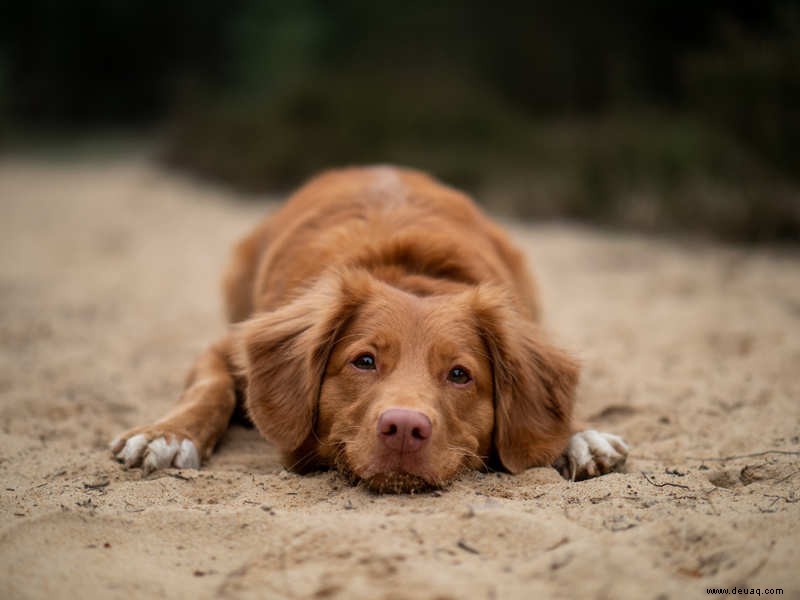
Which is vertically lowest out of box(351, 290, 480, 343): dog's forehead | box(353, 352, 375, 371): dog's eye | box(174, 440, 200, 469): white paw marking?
box(174, 440, 200, 469): white paw marking

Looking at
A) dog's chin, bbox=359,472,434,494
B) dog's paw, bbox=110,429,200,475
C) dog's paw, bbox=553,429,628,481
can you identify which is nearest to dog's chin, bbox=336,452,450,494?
dog's chin, bbox=359,472,434,494

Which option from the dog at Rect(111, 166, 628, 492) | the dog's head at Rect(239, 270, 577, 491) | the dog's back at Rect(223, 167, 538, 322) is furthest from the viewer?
the dog's back at Rect(223, 167, 538, 322)

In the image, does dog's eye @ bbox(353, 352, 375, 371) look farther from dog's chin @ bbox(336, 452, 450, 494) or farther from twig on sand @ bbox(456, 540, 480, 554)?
twig on sand @ bbox(456, 540, 480, 554)

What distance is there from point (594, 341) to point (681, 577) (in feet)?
11.2

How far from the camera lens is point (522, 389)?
140 inches

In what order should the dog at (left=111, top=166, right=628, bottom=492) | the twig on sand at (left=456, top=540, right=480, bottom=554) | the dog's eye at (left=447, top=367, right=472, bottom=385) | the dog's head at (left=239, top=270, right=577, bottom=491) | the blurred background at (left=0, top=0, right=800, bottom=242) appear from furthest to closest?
1. the blurred background at (left=0, top=0, right=800, bottom=242)
2. the dog's eye at (left=447, top=367, right=472, bottom=385)
3. the dog's head at (left=239, top=270, right=577, bottom=491)
4. the dog at (left=111, top=166, right=628, bottom=492)
5. the twig on sand at (left=456, top=540, right=480, bottom=554)

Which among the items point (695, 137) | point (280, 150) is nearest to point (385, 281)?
point (695, 137)

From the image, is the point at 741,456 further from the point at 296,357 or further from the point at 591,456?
the point at 296,357

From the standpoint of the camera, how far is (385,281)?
3771 millimetres

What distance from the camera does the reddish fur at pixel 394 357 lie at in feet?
10.7

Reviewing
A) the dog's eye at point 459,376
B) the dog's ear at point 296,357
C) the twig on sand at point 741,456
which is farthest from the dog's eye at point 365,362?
the twig on sand at point 741,456

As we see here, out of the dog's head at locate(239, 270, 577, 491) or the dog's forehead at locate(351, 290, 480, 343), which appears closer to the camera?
the dog's head at locate(239, 270, 577, 491)

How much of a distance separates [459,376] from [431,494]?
21.5 inches

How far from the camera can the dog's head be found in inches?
128
